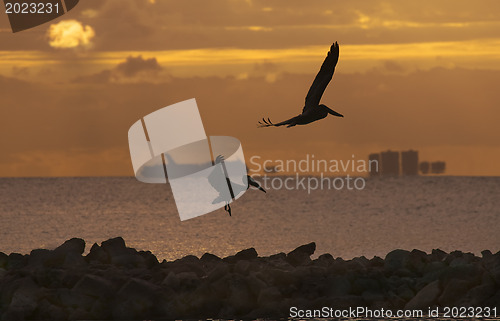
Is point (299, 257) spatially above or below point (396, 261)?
below

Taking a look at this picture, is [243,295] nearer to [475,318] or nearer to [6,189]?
[475,318]

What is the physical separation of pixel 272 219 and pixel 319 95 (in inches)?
1779

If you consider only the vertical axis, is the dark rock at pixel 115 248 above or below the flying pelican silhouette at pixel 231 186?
below

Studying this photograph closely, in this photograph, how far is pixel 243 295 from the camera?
58.0ft

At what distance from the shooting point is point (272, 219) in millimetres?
61031

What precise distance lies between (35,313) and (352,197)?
6388 cm

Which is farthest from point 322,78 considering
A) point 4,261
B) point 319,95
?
point 4,261

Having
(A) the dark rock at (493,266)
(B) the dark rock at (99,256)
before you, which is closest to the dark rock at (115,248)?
(B) the dark rock at (99,256)

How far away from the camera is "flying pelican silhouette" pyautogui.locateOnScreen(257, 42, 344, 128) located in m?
15.7

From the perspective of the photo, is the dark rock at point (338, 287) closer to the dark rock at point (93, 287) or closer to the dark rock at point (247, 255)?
the dark rock at point (247, 255)

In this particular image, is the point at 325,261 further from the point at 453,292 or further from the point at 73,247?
the point at 73,247

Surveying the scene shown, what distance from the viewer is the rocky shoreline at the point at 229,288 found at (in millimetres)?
17500

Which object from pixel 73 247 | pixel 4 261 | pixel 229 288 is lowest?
pixel 4 261

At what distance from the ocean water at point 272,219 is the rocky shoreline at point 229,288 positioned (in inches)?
709
